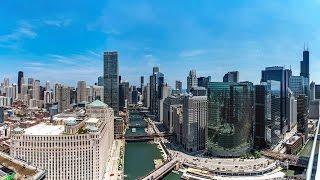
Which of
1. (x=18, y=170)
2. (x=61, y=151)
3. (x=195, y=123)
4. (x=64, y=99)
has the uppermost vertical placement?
(x=64, y=99)

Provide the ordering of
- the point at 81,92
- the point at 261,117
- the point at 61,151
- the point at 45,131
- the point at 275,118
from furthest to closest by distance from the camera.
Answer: the point at 81,92 → the point at 275,118 → the point at 261,117 → the point at 45,131 → the point at 61,151

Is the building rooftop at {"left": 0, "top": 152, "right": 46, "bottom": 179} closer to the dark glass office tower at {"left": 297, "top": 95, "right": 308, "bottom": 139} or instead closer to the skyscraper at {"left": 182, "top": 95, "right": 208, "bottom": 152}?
the skyscraper at {"left": 182, "top": 95, "right": 208, "bottom": 152}

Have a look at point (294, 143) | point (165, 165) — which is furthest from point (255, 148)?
point (165, 165)

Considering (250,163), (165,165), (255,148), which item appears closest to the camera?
(165,165)

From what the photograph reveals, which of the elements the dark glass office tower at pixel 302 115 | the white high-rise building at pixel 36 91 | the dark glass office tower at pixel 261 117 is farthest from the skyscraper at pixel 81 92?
the dark glass office tower at pixel 261 117

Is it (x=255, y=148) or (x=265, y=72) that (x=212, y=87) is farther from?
(x=265, y=72)

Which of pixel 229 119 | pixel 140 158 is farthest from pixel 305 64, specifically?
pixel 140 158

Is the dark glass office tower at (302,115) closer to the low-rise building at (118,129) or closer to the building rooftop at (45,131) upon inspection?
the low-rise building at (118,129)

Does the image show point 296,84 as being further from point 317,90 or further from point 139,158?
point 139,158
